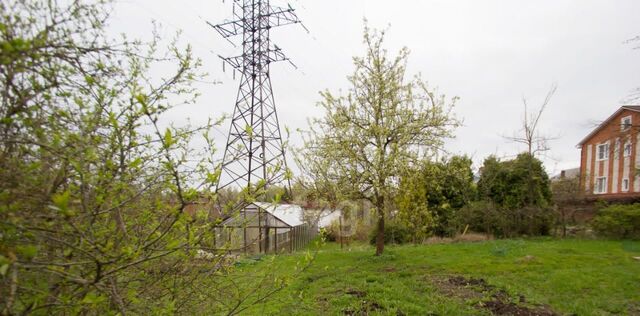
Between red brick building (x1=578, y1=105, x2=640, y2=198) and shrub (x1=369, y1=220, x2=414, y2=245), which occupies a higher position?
red brick building (x1=578, y1=105, x2=640, y2=198)

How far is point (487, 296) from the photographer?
6.13 metres

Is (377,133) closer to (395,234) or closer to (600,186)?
(395,234)

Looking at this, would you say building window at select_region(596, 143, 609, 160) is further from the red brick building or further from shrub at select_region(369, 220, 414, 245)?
shrub at select_region(369, 220, 414, 245)

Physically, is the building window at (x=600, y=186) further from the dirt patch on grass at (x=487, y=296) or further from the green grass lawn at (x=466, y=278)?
the dirt patch on grass at (x=487, y=296)

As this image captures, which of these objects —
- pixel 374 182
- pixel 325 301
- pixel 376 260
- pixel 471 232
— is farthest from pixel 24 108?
pixel 471 232

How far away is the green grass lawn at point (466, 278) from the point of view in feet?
18.6

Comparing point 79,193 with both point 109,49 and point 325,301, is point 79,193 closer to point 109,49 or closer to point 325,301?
point 109,49

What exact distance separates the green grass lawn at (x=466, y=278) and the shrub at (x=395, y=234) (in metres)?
3.92

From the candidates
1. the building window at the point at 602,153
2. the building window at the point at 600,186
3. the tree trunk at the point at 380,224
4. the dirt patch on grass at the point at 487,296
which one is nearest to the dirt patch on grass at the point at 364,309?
the dirt patch on grass at the point at 487,296

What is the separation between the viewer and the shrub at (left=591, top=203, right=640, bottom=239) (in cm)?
1212

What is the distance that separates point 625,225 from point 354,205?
31.1ft

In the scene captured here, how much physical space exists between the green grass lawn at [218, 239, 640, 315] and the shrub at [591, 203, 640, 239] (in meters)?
1.89

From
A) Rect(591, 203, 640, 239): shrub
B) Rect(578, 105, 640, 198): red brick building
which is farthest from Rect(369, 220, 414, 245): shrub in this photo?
Rect(578, 105, 640, 198): red brick building

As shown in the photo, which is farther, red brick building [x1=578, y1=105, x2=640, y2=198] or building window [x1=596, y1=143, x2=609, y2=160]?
building window [x1=596, y1=143, x2=609, y2=160]
